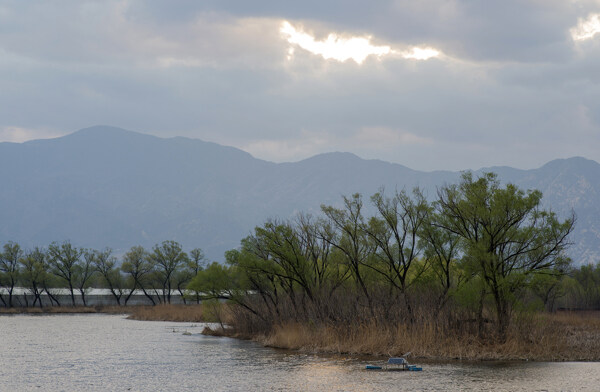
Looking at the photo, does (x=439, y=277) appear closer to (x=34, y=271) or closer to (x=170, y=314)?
(x=170, y=314)

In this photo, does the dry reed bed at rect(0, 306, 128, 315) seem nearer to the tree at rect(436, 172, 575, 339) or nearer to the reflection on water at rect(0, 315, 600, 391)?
the reflection on water at rect(0, 315, 600, 391)

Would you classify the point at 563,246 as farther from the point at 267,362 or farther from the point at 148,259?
the point at 148,259

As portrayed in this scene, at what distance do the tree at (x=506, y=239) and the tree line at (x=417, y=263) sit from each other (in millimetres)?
67

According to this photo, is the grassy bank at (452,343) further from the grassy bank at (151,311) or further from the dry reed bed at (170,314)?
the dry reed bed at (170,314)

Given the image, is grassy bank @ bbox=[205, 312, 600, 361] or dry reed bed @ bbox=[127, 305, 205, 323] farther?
dry reed bed @ bbox=[127, 305, 205, 323]

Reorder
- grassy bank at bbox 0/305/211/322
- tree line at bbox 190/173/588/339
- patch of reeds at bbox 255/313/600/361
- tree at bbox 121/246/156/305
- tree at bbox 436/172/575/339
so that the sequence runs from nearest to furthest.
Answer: patch of reeds at bbox 255/313/600/361 → tree at bbox 436/172/575/339 → tree line at bbox 190/173/588/339 → grassy bank at bbox 0/305/211/322 → tree at bbox 121/246/156/305

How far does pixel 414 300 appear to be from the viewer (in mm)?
42812

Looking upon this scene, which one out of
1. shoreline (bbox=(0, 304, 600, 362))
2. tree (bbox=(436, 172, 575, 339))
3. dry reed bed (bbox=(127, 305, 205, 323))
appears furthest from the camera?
dry reed bed (bbox=(127, 305, 205, 323))

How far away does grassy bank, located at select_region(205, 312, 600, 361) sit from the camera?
37.0m

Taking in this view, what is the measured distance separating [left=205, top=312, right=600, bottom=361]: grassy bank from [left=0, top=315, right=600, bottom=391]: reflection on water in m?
2.01

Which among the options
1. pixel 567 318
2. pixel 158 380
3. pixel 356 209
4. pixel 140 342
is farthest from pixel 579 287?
pixel 158 380

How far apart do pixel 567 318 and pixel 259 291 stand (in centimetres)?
2999

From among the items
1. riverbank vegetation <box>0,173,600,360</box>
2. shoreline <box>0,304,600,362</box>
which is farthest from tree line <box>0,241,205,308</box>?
shoreline <box>0,304,600,362</box>

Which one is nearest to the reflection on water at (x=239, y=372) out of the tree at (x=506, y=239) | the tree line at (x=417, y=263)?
the tree line at (x=417, y=263)
